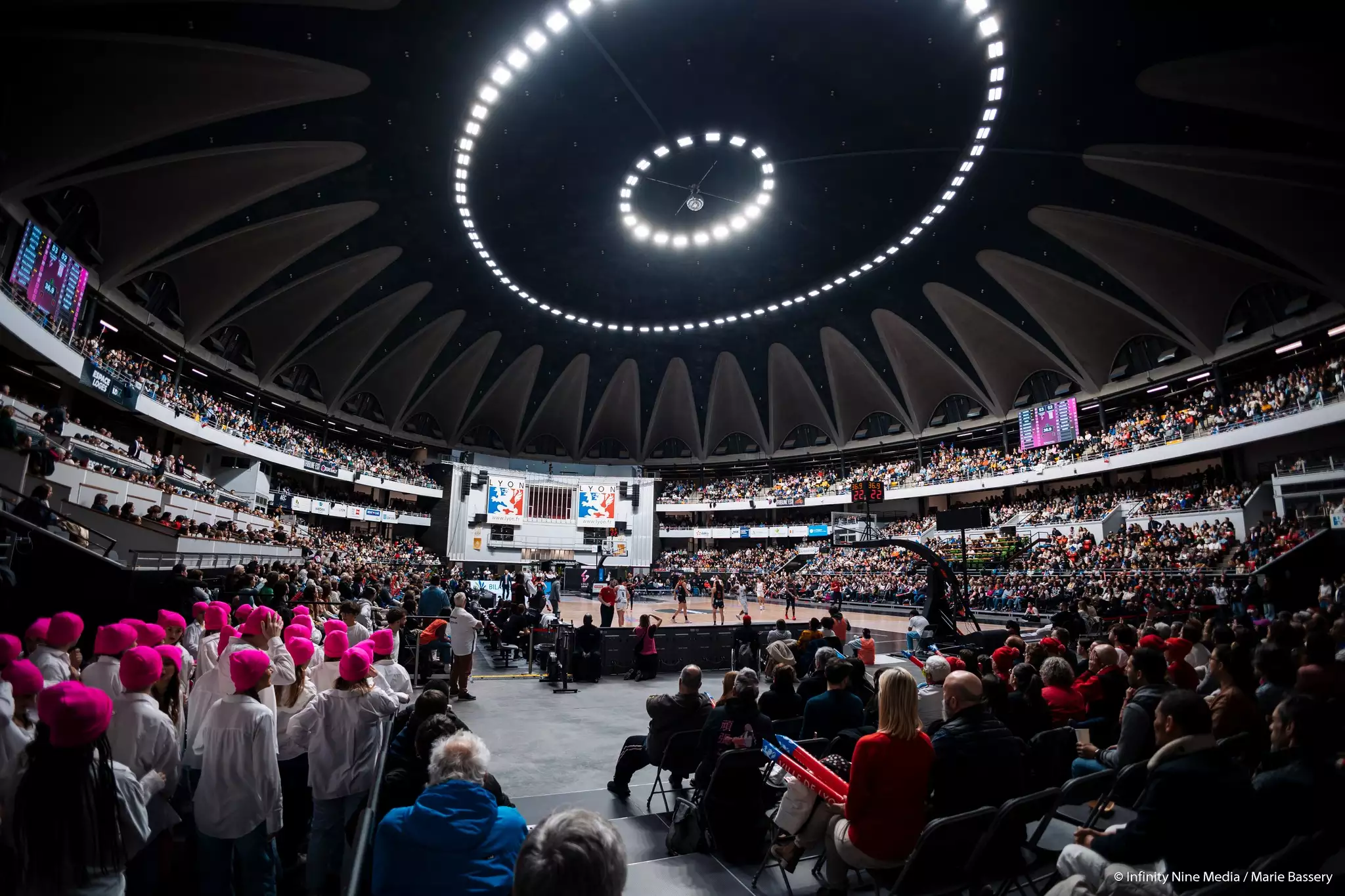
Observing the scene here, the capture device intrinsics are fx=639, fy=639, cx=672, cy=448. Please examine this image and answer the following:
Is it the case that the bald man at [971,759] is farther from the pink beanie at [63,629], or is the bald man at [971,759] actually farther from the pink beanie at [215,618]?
the pink beanie at [215,618]

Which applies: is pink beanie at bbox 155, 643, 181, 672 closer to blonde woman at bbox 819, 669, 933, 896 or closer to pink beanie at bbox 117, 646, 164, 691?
pink beanie at bbox 117, 646, 164, 691

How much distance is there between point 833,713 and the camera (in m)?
5.55

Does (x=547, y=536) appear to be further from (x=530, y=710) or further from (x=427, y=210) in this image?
(x=530, y=710)

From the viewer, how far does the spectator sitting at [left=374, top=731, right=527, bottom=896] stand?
7.68 feet

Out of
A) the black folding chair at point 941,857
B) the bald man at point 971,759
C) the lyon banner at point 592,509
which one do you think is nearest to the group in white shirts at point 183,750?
the black folding chair at point 941,857

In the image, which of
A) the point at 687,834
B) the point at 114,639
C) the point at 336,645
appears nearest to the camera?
the point at 114,639

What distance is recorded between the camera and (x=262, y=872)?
3.64 meters

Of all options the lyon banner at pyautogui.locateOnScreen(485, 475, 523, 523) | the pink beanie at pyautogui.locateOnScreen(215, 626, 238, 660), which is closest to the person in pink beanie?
the pink beanie at pyautogui.locateOnScreen(215, 626, 238, 660)

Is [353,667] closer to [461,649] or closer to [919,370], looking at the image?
[461,649]

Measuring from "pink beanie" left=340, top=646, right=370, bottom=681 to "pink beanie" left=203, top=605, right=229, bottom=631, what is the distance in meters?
2.41

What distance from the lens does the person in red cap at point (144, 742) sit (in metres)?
3.38

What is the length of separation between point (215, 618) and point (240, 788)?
3.05 metres

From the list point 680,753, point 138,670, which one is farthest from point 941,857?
point 138,670

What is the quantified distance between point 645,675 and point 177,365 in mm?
29113
